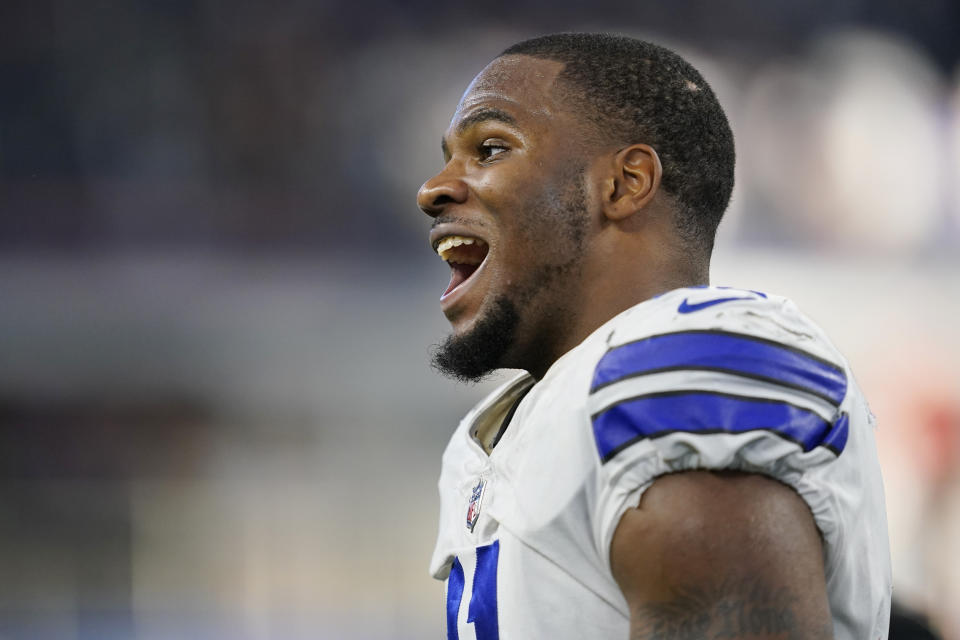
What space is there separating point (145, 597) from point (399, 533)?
87 centimetres

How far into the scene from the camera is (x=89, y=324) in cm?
367

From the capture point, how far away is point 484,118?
3.97ft

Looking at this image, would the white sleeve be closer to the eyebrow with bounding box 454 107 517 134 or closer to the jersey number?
the jersey number

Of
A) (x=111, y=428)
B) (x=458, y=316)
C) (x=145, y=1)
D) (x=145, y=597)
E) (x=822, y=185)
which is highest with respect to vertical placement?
(x=145, y=1)

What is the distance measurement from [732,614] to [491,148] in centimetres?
65

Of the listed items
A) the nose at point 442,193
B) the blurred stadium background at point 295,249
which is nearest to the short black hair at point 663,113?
the nose at point 442,193

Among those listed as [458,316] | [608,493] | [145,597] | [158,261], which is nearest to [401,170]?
[158,261]

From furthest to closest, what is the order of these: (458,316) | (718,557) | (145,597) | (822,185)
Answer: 1. (822,185)
2. (145,597)
3. (458,316)
4. (718,557)

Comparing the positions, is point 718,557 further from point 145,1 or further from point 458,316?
point 145,1

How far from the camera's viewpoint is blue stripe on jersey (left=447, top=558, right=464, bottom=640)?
1.02 metres

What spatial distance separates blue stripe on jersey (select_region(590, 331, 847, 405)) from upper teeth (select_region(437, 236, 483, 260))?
1.30ft

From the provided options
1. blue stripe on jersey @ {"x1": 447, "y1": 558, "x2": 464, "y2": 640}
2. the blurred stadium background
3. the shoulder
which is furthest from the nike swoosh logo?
the blurred stadium background

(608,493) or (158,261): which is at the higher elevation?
(158,261)

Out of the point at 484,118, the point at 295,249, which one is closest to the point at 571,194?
the point at 484,118
